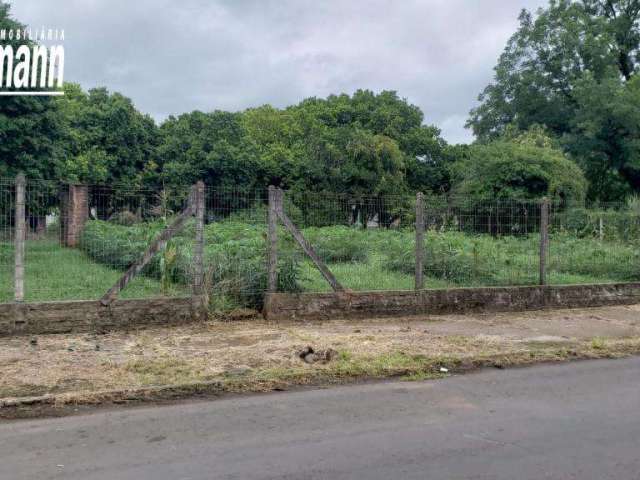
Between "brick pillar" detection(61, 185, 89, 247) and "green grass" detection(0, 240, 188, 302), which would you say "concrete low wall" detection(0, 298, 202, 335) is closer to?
"green grass" detection(0, 240, 188, 302)

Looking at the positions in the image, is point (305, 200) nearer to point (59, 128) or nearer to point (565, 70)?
point (59, 128)

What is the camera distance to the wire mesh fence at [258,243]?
31.1 feet

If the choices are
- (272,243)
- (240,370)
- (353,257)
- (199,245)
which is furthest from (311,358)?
(353,257)

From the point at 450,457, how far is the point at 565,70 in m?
42.8

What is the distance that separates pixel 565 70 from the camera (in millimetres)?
42844

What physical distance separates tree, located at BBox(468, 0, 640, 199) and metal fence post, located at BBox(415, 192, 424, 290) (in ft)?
102

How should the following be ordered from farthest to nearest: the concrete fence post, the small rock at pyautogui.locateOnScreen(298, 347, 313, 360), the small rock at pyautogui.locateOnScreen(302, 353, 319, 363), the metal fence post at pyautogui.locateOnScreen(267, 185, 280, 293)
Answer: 1. the metal fence post at pyautogui.locateOnScreen(267, 185, 280, 293)
2. the concrete fence post
3. the small rock at pyautogui.locateOnScreen(298, 347, 313, 360)
4. the small rock at pyautogui.locateOnScreen(302, 353, 319, 363)

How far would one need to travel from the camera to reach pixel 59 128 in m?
19.9

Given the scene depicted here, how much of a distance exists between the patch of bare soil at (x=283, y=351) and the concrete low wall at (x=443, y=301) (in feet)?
0.84

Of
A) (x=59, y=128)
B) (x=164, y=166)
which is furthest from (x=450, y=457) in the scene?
(x=164, y=166)

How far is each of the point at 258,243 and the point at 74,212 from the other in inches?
112

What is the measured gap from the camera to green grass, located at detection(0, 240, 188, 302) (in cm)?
911

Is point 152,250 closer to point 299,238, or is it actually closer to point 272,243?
point 272,243

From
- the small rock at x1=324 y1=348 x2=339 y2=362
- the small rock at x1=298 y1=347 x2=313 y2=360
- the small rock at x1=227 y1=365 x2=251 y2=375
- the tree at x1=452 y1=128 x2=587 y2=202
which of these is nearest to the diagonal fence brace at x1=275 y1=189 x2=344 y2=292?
the small rock at x1=298 y1=347 x2=313 y2=360
